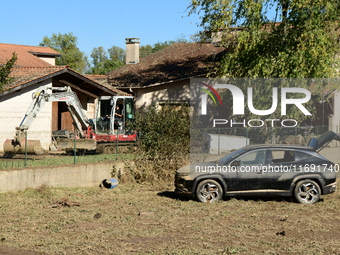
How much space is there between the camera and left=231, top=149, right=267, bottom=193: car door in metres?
15.4

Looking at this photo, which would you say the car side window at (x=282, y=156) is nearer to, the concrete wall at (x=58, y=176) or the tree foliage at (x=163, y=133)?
the tree foliage at (x=163, y=133)

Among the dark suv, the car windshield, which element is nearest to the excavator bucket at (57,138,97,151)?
the dark suv

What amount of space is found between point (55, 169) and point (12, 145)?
532 cm

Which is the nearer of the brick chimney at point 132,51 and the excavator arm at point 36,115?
the excavator arm at point 36,115

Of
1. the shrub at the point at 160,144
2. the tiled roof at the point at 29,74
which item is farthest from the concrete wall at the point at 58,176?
the tiled roof at the point at 29,74

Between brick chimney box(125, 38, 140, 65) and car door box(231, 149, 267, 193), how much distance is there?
2642 cm

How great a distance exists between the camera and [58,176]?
18.3 meters

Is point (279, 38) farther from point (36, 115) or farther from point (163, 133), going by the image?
point (36, 115)

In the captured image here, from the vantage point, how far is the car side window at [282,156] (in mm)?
15492

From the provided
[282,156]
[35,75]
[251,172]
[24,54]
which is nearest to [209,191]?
[251,172]

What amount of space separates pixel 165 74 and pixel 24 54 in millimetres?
12523

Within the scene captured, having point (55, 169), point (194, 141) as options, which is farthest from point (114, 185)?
point (194, 141)

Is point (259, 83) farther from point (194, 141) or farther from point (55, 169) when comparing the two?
point (55, 169)

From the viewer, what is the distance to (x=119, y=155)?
2144 centimetres
